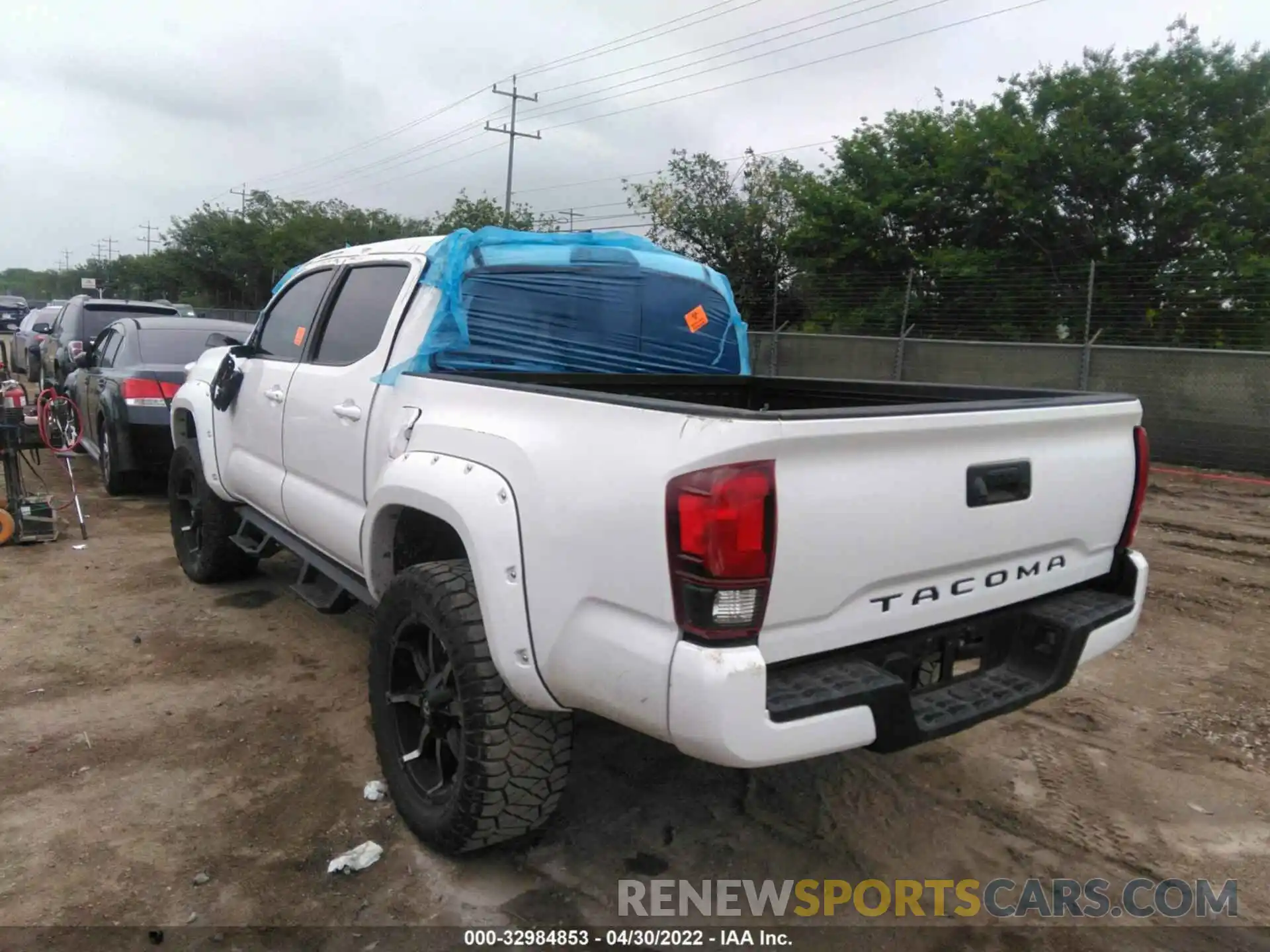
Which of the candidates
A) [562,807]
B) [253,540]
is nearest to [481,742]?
[562,807]

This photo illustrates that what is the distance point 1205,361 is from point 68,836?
1174cm

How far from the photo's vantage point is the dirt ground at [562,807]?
2744 millimetres

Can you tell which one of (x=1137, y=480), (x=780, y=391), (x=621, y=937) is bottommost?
(x=621, y=937)

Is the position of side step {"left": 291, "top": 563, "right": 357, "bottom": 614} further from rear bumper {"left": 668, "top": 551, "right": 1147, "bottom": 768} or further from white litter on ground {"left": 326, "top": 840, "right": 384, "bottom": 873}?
rear bumper {"left": 668, "top": 551, "right": 1147, "bottom": 768}

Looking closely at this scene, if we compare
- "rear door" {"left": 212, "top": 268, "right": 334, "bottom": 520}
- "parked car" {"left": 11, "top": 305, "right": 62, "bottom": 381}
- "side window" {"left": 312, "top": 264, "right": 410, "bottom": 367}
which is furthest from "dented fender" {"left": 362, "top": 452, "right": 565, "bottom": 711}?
"parked car" {"left": 11, "top": 305, "right": 62, "bottom": 381}

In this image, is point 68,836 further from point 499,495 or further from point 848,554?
point 848,554

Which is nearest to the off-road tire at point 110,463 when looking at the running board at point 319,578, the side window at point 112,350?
the side window at point 112,350

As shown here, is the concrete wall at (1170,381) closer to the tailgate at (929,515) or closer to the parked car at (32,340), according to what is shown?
the tailgate at (929,515)

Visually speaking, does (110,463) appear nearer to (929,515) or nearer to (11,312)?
(929,515)

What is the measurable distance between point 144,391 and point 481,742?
6184 mm

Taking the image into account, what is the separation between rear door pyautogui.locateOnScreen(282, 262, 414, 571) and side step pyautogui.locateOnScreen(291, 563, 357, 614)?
184 millimetres

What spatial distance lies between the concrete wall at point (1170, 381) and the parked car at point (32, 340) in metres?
14.2

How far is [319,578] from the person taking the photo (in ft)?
13.8

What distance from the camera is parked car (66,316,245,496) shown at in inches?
295
